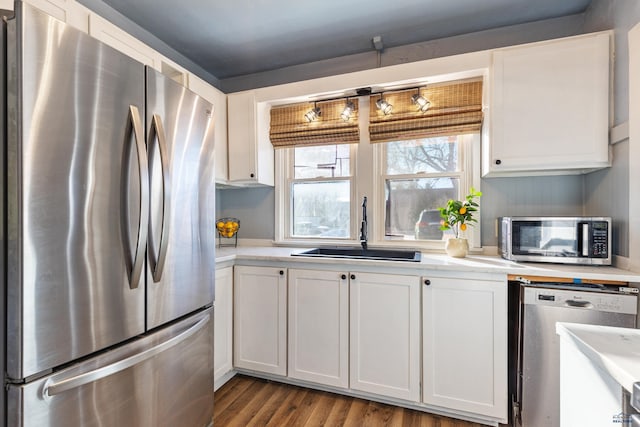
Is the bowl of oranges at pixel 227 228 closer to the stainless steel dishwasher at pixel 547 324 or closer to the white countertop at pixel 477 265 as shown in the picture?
the white countertop at pixel 477 265

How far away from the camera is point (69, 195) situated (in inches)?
38.4

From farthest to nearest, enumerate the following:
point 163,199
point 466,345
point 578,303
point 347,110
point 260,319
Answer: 1. point 347,110
2. point 260,319
3. point 466,345
4. point 578,303
5. point 163,199

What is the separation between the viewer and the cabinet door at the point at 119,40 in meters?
1.54

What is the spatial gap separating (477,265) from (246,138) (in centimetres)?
196

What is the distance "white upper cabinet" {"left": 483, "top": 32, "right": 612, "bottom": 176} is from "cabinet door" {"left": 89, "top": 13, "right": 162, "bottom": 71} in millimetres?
2117

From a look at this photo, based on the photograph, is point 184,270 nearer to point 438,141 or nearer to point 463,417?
point 463,417

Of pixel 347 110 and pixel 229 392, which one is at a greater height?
pixel 347 110

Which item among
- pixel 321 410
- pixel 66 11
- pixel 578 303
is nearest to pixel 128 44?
pixel 66 11

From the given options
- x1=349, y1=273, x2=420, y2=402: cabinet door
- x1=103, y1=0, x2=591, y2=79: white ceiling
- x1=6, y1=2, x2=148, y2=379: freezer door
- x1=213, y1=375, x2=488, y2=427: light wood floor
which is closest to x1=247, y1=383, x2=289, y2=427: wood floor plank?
x1=213, y1=375, x2=488, y2=427: light wood floor

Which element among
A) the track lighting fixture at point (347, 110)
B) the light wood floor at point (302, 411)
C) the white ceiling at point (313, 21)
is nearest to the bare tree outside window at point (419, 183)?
the track lighting fixture at point (347, 110)

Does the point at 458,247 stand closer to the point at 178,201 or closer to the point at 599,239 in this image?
the point at 599,239

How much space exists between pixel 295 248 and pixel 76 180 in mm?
1869

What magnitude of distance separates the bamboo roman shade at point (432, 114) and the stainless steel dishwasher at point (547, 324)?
1.19 meters

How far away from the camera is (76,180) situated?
0.99m
